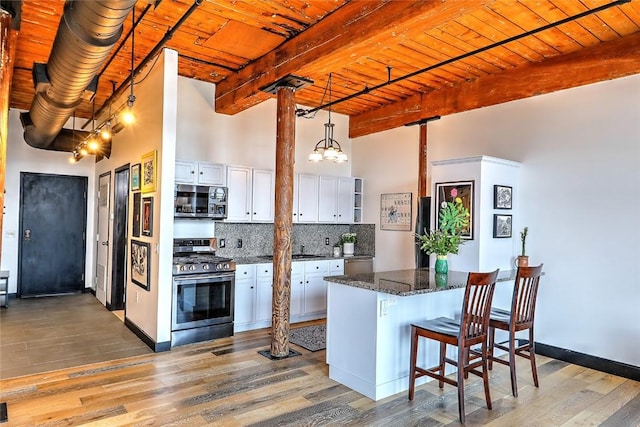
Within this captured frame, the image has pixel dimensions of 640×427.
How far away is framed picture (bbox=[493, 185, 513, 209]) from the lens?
4809 millimetres

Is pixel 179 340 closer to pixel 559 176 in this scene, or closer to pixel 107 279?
pixel 107 279

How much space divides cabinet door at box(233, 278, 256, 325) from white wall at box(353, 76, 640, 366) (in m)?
3.43

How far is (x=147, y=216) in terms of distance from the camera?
4855 millimetres

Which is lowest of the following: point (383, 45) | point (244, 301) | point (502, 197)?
point (244, 301)

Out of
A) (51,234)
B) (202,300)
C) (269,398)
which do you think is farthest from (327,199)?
(51,234)

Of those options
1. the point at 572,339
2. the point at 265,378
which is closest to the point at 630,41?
the point at 572,339

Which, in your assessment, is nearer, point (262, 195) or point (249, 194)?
point (249, 194)

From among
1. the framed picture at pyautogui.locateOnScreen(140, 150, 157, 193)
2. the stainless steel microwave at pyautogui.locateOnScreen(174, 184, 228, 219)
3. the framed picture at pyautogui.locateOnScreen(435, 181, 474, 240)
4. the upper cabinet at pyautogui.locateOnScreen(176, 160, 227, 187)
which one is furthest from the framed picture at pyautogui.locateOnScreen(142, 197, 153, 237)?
the framed picture at pyautogui.locateOnScreen(435, 181, 474, 240)

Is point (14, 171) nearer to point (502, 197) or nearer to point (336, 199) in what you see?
point (336, 199)

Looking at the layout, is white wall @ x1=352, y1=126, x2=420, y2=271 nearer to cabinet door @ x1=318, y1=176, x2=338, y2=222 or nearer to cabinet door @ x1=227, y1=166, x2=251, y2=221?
cabinet door @ x1=318, y1=176, x2=338, y2=222

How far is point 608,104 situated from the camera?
4.26 meters

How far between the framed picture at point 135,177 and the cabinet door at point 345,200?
3.01 m

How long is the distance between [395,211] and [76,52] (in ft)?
15.5

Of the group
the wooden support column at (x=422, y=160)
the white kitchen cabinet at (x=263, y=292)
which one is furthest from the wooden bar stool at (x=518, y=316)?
the white kitchen cabinet at (x=263, y=292)
